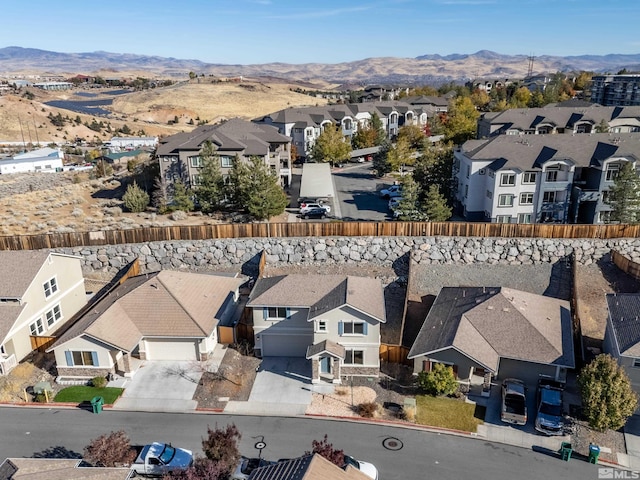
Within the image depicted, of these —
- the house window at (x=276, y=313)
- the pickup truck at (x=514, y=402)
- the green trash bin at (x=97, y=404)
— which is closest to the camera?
the pickup truck at (x=514, y=402)

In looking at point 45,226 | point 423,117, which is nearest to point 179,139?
point 45,226

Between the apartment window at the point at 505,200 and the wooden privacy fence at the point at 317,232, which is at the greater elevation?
the apartment window at the point at 505,200

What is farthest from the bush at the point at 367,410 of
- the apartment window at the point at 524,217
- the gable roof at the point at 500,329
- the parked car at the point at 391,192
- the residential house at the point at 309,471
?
the parked car at the point at 391,192

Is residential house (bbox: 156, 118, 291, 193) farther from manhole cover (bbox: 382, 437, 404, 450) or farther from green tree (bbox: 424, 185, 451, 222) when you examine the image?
manhole cover (bbox: 382, 437, 404, 450)

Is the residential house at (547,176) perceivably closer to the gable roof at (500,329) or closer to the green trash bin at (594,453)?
the gable roof at (500,329)

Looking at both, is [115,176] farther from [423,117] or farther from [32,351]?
[423,117]

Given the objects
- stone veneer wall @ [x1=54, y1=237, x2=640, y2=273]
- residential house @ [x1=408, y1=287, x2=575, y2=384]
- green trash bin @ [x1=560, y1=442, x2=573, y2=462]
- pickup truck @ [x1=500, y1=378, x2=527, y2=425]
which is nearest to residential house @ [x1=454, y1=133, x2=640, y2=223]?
stone veneer wall @ [x1=54, y1=237, x2=640, y2=273]

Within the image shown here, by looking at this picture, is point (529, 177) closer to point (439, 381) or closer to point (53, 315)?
point (439, 381)
